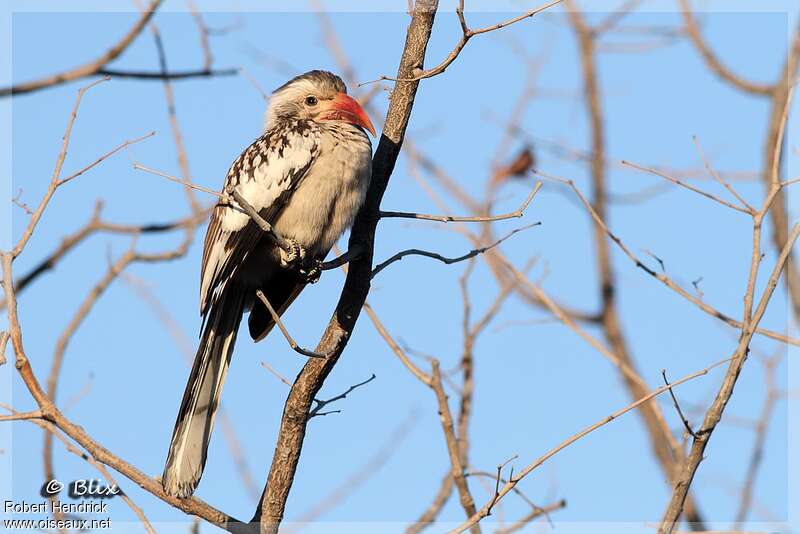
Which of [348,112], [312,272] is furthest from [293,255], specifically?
[348,112]

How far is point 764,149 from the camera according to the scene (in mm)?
8297

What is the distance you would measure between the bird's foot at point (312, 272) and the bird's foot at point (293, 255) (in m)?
0.11

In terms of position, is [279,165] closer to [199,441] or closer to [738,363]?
[199,441]

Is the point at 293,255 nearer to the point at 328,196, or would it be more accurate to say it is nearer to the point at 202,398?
the point at 328,196

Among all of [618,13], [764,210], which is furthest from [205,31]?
[618,13]

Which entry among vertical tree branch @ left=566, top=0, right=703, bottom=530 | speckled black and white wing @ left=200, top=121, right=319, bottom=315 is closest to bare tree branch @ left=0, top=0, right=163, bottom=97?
speckled black and white wing @ left=200, top=121, right=319, bottom=315

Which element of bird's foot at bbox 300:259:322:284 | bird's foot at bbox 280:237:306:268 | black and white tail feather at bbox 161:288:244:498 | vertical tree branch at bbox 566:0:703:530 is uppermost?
vertical tree branch at bbox 566:0:703:530

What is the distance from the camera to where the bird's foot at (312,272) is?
5047 millimetres

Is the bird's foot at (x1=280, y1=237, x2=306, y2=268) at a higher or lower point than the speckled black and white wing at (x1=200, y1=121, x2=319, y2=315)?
lower

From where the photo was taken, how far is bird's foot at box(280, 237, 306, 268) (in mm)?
4781

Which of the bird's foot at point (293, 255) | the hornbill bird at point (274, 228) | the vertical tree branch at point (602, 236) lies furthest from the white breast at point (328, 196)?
the vertical tree branch at point (602, 236)

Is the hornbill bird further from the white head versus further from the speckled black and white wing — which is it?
the white head

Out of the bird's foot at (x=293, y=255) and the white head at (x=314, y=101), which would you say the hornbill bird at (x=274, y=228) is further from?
the white head at (x=314, y=101)

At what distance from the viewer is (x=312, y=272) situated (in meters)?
5.10
